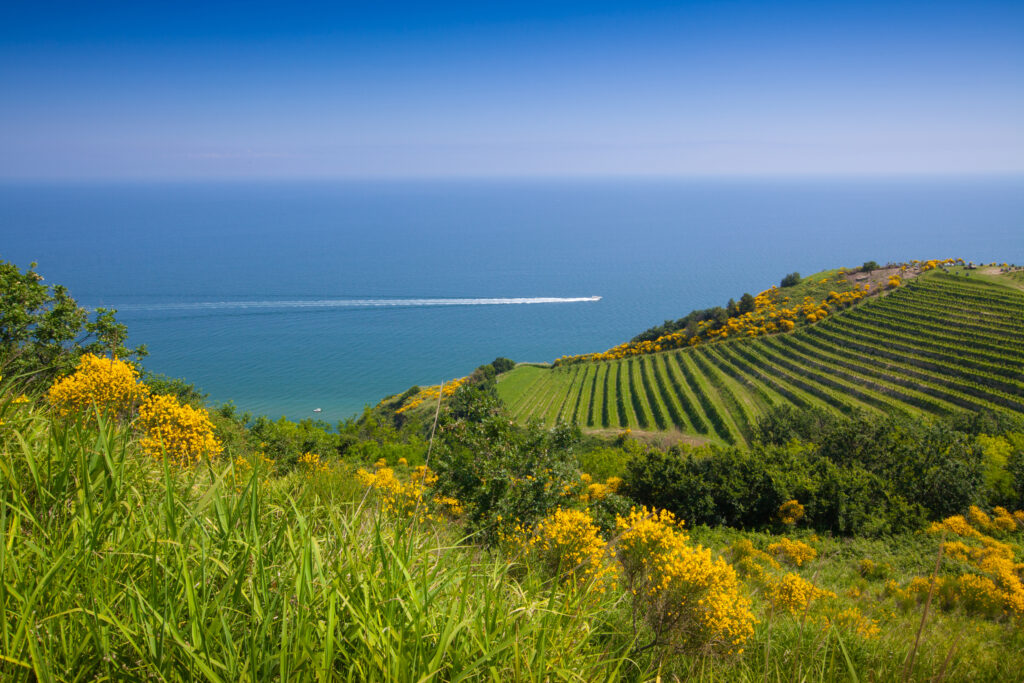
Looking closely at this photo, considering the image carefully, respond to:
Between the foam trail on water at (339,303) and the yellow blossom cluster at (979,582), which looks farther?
the foam trail on water at (339,303)

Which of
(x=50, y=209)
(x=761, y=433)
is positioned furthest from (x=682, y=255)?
(x=50, y=209)

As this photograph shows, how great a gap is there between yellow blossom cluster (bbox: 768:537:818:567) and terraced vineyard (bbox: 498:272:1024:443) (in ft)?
77.6

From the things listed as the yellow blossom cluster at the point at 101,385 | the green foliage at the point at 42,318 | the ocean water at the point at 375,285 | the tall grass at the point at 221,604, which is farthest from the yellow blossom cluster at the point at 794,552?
the ocean water at the point at 375,285

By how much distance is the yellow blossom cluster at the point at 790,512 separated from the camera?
20.8m

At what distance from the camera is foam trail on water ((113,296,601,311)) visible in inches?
3216

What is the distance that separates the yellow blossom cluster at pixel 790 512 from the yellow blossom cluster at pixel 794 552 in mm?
4266

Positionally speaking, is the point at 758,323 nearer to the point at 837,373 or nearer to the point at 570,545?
the point at 837,373

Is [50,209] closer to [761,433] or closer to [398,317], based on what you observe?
[398,317]

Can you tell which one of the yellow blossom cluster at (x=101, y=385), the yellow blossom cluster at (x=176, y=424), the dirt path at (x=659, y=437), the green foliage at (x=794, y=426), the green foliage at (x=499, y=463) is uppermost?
the yellow blossom cluster at (x=101, y=385)

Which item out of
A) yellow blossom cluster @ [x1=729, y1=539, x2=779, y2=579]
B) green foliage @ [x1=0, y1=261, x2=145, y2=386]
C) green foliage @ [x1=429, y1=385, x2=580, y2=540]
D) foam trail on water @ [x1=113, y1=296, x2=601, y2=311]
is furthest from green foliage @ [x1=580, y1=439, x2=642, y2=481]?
foam trail on water @ [x1=113, y1=296, x2=601, y2=311]

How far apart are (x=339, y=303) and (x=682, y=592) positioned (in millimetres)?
93303

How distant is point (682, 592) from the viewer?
17.8ft

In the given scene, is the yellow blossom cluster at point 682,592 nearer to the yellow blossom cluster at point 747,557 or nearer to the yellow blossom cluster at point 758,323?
the yellow blossom cluster at point 747,557

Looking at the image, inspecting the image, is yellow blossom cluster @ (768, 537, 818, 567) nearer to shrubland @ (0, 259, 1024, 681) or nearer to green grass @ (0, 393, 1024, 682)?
shrubland @ (0, 259, 1024, 681)
